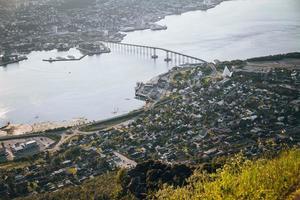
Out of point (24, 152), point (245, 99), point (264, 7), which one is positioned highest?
point (264, 7)

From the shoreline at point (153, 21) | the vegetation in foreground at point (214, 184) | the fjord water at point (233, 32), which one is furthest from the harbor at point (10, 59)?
the vegetation in foreground at point (214, 184)

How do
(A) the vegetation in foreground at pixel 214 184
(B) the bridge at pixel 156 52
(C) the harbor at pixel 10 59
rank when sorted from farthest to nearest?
(C) the harbor at pixel 10 59, (B) the bridge at pixel 156 52, (A) the vegetation in foreground at pixel 214 184

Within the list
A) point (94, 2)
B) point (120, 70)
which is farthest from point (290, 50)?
point (94, 2)

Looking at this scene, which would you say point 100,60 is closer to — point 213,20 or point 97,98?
point 97,98

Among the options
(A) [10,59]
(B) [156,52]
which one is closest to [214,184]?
(B) [156,52]

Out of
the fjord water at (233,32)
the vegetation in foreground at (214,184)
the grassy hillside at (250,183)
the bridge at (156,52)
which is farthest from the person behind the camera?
the fjord water at (233,32)

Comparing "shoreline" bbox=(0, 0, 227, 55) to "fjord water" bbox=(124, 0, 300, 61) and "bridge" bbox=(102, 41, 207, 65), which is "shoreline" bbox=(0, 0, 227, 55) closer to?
"fjord water" bbox=(124, 0, 300, 61)

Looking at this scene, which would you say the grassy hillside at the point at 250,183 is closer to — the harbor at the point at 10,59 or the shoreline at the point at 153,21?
the harbor at the point at 10,59
